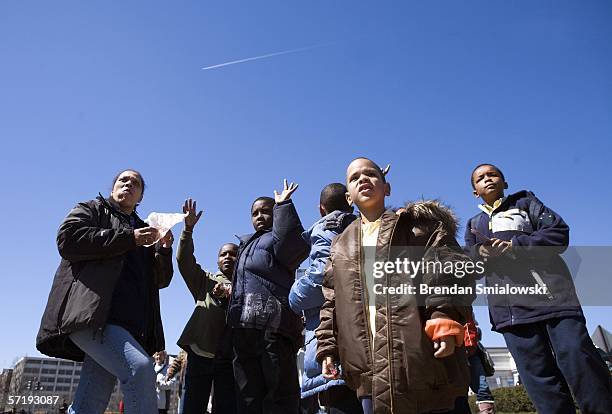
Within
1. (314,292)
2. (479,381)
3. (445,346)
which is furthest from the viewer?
(479,381)

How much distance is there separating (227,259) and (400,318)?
149 inches

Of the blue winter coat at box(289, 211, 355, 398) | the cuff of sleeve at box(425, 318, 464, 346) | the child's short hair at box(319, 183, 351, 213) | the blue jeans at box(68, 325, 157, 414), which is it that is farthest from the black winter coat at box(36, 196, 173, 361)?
the cuff of sleeve at box(425, 318, 464, 346)

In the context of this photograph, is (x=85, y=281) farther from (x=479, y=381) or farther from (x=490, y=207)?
(x=479, y=381)

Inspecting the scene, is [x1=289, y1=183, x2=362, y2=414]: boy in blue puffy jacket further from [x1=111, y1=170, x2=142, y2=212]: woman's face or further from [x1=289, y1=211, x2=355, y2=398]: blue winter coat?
[x1=111, y1=170, x2=142, y2=212]: woman's face

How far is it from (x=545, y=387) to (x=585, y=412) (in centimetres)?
31

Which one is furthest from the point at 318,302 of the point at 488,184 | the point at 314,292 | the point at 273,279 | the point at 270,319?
the point at 488,184

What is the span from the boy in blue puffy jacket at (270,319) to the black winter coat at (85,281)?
786mm

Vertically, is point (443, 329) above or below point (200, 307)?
below

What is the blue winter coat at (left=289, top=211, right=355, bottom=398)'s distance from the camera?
328 centimetres

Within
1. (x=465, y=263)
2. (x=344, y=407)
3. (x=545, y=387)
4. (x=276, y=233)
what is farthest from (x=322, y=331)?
(x=545, y=387)

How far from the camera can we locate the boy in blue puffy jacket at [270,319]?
3822 mm

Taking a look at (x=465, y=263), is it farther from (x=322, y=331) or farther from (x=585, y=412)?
(x=585, y=412)

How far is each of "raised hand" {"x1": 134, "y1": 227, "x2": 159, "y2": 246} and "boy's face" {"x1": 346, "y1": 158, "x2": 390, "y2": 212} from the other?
156 centimetres

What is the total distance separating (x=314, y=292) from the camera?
11.2 ft
